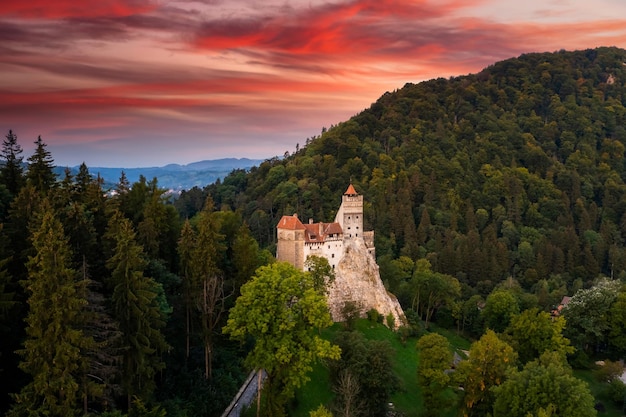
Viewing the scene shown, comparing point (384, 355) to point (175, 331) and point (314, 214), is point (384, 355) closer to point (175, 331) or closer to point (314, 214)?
point (175, 331)

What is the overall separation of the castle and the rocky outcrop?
1.15 m

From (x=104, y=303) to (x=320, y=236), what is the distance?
34.5 m

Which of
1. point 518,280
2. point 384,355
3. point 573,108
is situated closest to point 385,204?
point 518,280

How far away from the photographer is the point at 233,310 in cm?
3288

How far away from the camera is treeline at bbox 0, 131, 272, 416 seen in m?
24.0

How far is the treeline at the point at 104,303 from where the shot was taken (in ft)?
78.7

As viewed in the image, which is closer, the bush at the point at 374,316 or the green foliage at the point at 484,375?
the green foliage at the point at 484,375

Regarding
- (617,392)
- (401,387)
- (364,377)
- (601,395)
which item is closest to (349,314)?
(401,387)

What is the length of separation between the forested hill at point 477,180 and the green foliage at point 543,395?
42.0 m

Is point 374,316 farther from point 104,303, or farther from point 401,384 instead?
point 104,303

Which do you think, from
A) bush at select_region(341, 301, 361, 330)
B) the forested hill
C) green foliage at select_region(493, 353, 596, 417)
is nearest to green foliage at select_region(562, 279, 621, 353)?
the forested hill

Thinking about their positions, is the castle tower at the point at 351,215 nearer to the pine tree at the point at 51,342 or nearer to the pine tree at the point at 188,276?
the pine tree at the point at 188,276

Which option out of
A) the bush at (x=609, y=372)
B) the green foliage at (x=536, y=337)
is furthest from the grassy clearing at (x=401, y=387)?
the green foliage at (x=536, y=337)

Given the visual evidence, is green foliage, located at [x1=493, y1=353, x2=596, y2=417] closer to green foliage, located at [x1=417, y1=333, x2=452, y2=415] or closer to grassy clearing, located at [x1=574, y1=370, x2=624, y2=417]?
green foliage, located at [x1=417, y1=333, x2=452, y2=415]
